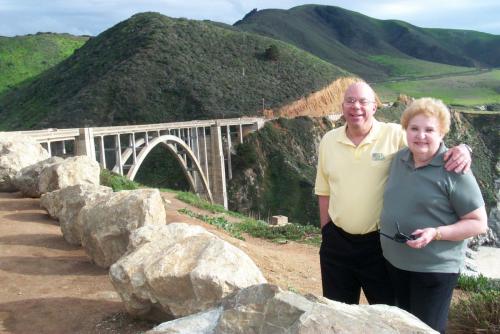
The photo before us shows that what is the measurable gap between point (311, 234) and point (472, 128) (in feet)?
166

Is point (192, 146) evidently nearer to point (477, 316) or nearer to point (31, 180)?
point (31, 180)

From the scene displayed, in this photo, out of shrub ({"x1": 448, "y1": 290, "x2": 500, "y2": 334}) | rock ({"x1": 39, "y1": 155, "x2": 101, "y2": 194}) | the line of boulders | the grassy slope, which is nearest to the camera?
the line of boulders

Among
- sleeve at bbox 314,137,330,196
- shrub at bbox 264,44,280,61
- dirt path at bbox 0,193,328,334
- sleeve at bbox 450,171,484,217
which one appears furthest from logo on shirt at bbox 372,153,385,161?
shrub at bbox 264,44,280,61

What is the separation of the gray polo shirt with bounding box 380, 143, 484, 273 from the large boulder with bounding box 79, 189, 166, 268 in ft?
13.1

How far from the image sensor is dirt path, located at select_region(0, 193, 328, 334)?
502 cm

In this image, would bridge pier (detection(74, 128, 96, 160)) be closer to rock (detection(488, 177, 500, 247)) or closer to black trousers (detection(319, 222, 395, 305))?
black trousers (detection(319, 222, 395, 305))

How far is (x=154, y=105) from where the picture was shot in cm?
4819

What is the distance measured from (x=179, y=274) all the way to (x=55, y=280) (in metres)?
2.72

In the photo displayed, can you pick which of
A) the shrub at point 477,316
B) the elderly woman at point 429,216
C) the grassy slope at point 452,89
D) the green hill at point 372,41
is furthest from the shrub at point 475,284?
the green hill at point 372,41

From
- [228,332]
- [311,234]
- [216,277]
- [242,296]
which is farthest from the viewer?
[311,234]

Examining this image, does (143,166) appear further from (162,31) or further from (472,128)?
(472,128)

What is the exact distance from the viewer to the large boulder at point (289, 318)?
233 cm

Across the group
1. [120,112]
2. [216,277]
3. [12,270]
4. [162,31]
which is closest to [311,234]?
[12,270]

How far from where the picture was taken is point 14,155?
12.4 meters
